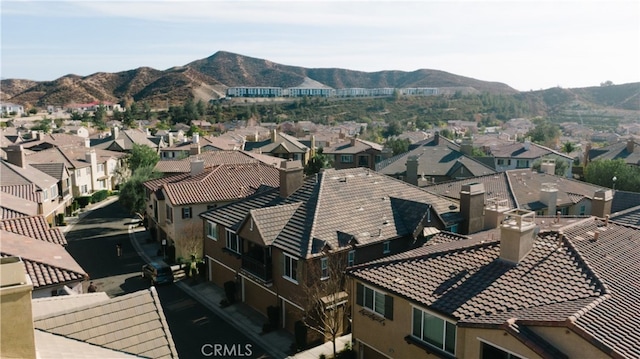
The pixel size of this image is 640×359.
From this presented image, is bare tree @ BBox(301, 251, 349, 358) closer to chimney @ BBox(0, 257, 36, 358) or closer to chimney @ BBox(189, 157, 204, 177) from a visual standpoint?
chimney @ BBox(0, 257, 36, 358)

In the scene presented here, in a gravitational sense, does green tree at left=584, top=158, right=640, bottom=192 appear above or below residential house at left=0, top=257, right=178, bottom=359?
below

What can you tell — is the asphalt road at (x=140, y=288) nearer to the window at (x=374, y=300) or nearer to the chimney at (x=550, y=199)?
the window at (x=374, y=300)

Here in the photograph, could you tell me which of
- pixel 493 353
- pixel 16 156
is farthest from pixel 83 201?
pixel 493 353

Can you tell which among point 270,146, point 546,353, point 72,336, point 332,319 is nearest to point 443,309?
point 546,353

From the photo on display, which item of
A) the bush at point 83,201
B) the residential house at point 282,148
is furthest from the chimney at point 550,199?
the bush at point 83,201

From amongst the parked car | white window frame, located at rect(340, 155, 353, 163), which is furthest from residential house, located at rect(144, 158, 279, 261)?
white window frame, located at rect(340, 155, 353, 163)

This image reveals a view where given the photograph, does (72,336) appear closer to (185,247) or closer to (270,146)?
(185,247)

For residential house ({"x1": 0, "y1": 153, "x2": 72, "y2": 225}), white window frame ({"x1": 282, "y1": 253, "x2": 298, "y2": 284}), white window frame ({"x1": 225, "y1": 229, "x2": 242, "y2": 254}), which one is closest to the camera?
white window frame ({"x1": 282, "y1": 253, "x2": 298, "y2": 284})

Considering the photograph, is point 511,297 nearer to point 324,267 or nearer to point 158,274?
point 324,267
